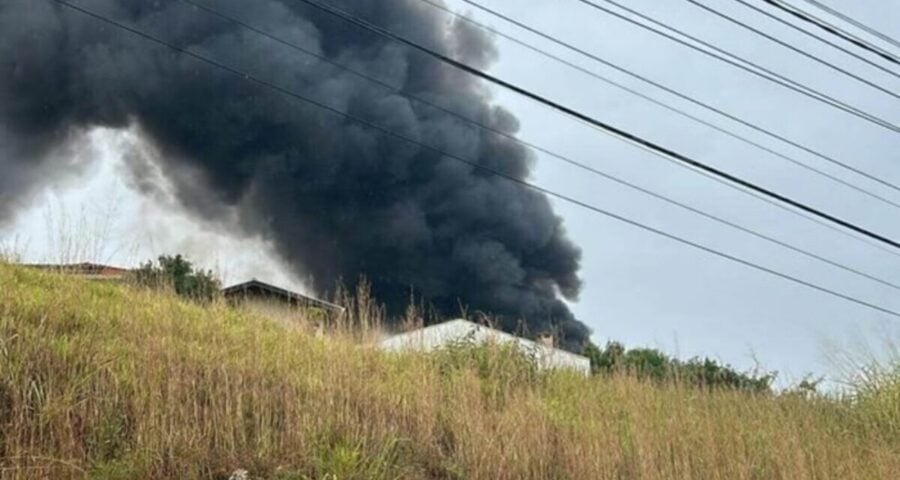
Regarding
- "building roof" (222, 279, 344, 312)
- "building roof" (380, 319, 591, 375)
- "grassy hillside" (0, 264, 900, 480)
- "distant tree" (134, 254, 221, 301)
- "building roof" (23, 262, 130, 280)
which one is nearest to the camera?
"grassy hillside" (0, 264, 900, 480)

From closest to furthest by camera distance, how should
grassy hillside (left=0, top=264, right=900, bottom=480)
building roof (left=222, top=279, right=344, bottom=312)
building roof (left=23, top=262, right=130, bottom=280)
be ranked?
1. grassy hillside (left=0, top=264, right=900, bottom=480)
2. building roof (left=23, top=262, right=130, bottom=280)
3. building roof (left=222, top=279, right=344, bottom=312)

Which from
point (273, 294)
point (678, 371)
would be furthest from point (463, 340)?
point (273, 294)

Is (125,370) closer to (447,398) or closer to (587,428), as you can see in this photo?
(447,398)

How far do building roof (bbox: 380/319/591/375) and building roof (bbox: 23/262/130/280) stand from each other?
283cm

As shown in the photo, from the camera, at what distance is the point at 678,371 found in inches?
398

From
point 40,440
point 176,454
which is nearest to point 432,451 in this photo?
point 176,454

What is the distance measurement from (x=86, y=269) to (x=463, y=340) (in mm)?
3806

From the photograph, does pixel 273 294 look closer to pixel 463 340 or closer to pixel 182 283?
pixel 182 283

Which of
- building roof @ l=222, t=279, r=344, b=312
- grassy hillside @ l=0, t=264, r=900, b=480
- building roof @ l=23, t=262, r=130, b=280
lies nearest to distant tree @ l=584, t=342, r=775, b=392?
grassy hillside @ l=0, t=264, r=900, b=480

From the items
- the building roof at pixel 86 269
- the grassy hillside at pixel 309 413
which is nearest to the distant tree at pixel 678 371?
the grassy hillside at pixel 309 413

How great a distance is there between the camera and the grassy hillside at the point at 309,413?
16.4 ft

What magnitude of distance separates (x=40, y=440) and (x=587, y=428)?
395 centimetres

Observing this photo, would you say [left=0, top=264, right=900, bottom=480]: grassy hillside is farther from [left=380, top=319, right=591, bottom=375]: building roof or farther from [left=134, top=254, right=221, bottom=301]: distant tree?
[left=134, top=254, right=221, bottom=301]: distant tree

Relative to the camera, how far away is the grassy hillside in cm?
499
